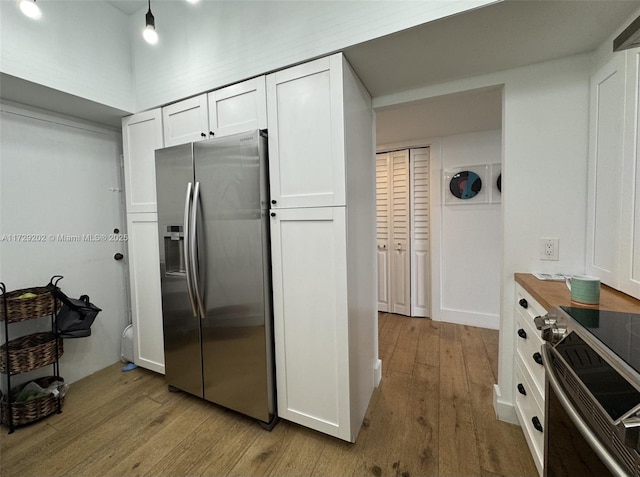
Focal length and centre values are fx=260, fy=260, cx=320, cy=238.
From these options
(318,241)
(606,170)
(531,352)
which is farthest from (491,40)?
(531,352)

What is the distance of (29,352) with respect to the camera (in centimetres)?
167

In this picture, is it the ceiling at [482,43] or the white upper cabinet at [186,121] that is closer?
the ceiling at [482,43]

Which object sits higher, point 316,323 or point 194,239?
point 194,239

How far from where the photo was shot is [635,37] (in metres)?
0.89

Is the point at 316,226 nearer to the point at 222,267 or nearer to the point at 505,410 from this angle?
the point at 222,267

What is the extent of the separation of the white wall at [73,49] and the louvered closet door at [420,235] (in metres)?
2.96

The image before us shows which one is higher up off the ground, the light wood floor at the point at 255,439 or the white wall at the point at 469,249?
the white wall at the point at 469,249

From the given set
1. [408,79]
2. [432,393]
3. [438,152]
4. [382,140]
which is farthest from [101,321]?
[438,152]

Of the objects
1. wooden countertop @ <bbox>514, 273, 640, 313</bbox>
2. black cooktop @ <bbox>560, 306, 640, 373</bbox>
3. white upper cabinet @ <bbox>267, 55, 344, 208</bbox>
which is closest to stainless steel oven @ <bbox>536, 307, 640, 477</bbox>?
black cooktop @ <bbox>560, 306, 640, 373</bbox>

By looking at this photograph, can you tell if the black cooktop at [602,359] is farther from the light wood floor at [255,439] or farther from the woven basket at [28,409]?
the woven basket at [28,409]

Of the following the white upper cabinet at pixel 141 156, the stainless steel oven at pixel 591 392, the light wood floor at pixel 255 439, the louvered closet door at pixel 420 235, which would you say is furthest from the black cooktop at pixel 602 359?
the white upper cabinet at pixel 141 156

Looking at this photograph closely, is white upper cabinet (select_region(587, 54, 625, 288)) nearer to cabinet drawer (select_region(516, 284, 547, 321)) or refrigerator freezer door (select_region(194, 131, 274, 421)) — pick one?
Answer: cabinet drawer (select_region(516, 284, 547, 321))

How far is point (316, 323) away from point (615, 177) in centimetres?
161

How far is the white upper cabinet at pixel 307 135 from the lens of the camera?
1373 mm
